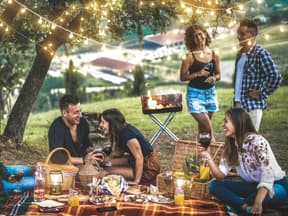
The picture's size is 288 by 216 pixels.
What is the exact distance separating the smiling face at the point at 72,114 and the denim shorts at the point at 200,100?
3.56 feet

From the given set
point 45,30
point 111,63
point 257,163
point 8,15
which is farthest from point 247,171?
point 111,63

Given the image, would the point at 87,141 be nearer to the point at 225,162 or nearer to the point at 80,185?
the point at 80,185

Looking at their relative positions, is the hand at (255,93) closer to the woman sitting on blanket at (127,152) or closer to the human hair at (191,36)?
the human hair at (191,36)

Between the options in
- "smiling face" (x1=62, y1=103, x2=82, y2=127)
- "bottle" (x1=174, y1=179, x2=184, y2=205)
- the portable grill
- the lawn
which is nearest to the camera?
"bottle" (x1=174, y1=179, x2=184, y2=205)

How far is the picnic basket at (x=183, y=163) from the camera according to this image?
4.51 metres

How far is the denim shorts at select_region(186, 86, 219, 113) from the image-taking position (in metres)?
5.36

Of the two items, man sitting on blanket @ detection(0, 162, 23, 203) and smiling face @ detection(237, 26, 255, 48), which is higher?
smiling face @ detection(237, 26, 255, 48)

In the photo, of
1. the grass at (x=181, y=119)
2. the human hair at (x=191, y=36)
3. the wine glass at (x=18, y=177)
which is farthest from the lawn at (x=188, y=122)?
the wine glass at (x=18, y=177)

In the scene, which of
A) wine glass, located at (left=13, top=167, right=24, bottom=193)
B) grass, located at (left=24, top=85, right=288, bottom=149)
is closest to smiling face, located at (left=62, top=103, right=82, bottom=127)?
wine glass, located at (left=13, top=167, right=24, bottom=193)

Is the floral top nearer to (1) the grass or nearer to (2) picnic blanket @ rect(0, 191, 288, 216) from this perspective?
(2) picnic blanket @ rect(0, 191, 288, 216)

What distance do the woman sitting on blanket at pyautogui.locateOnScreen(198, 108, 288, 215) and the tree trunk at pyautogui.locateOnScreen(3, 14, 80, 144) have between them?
3988mm

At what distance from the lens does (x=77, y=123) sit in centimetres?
520

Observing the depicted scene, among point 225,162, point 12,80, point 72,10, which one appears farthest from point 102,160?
point 12,80

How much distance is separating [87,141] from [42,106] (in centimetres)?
1185
